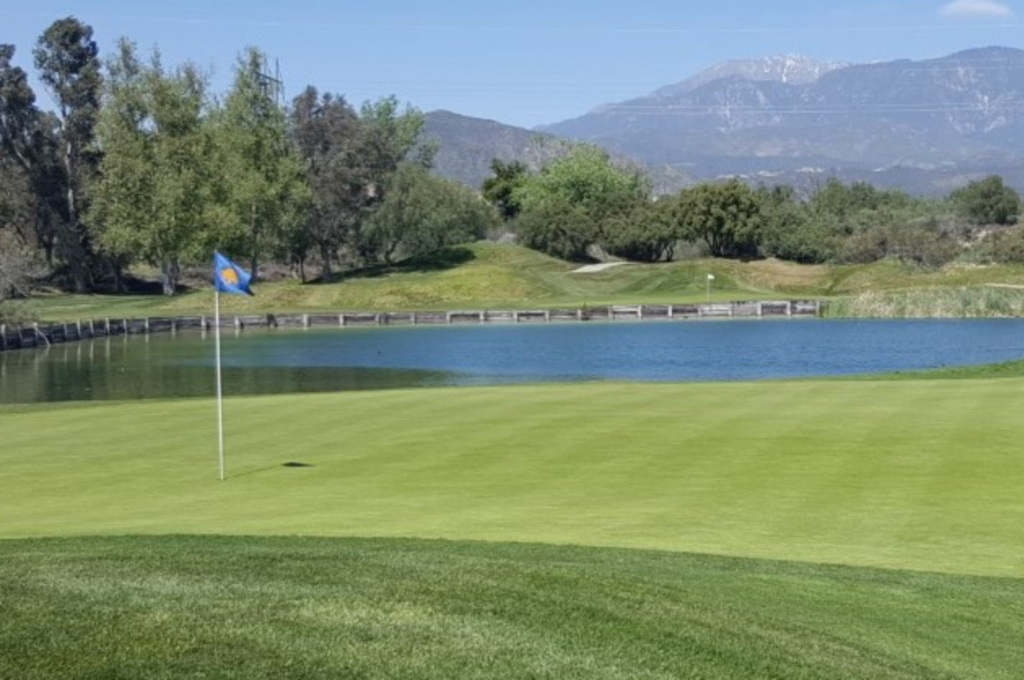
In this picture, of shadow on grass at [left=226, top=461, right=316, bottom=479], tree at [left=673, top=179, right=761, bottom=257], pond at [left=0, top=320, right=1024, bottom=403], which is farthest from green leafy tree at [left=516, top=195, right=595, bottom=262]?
shadow on grass at [left=226, top=461, right=316, bottom=479]

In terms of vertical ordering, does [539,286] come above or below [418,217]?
below

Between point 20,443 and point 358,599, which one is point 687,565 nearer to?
point 358,599

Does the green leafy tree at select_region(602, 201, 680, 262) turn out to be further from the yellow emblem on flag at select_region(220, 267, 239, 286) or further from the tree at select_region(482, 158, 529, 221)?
the yellow emblem on flag at select_region(220, 267, 239, 286)

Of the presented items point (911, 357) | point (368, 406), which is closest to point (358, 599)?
point (368, 406)

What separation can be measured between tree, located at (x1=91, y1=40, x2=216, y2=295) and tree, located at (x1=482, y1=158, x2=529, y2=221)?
49.1 meters

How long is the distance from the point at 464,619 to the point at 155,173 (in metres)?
93.4

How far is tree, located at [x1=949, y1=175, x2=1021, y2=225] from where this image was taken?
444 ft

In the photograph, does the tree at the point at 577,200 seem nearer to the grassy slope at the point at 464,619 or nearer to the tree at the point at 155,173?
the tree at the point at 155,173

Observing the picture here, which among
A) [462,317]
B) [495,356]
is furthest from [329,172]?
[495,356]

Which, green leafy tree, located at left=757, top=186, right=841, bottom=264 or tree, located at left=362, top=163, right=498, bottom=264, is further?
tree, located at left=362, top=163, right=498, bottom=264

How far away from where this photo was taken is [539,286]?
345ft

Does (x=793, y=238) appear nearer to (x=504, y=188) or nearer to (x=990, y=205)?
(x=990, y=205)

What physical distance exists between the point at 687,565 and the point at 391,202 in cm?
10329

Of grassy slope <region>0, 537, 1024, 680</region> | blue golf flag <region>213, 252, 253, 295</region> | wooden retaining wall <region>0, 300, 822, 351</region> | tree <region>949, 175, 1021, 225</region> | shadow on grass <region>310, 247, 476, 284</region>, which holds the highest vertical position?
tree <region>949, 175, 1021, 225</region>
